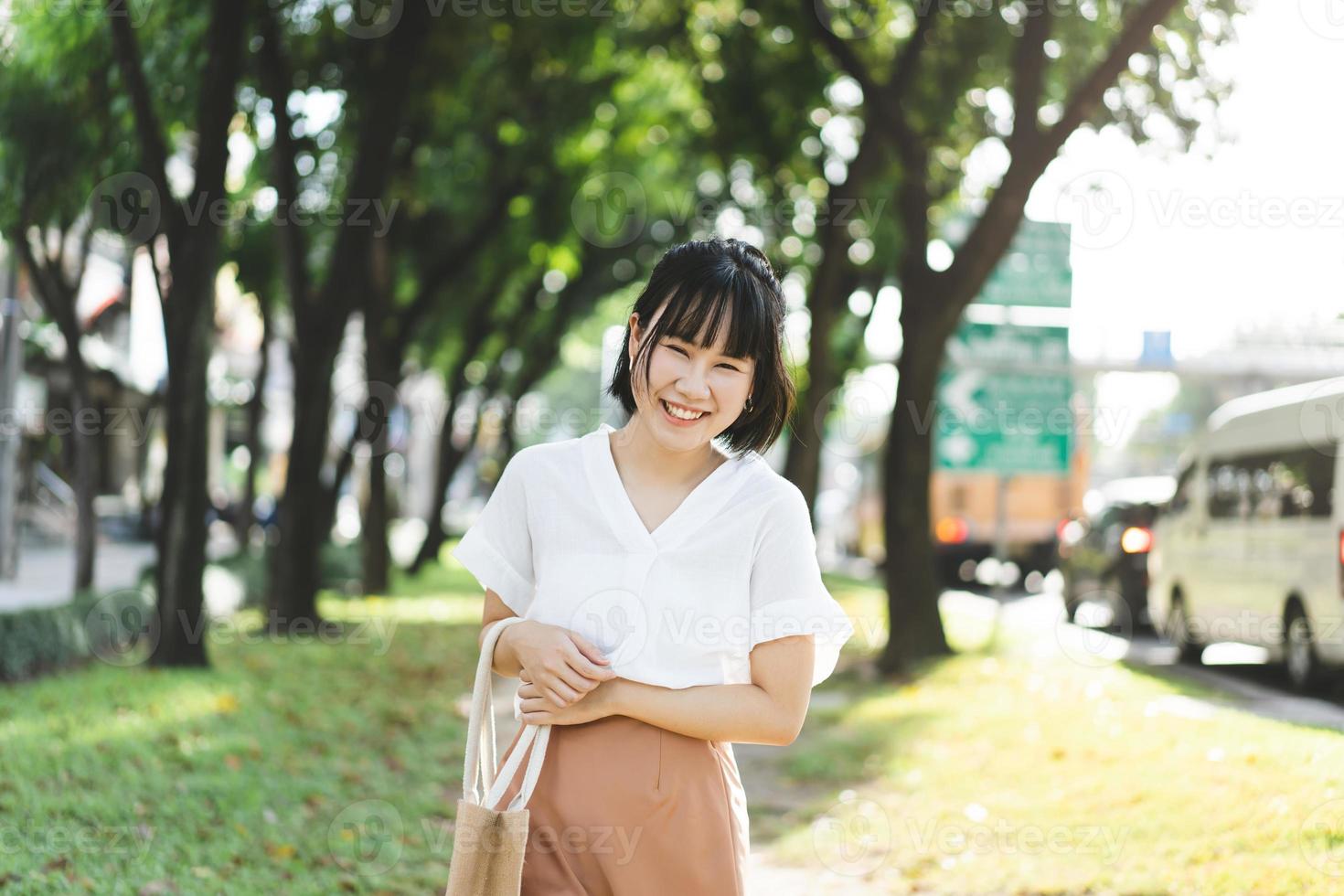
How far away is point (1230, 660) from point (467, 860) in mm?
12344

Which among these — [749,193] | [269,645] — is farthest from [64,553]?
[749,193]

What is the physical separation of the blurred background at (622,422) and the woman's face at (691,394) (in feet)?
2.29

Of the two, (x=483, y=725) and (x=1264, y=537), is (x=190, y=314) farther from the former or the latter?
(x=483, y=725)

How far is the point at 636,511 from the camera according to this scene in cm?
247

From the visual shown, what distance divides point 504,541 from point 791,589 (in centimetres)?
50

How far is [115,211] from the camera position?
12.3 metres

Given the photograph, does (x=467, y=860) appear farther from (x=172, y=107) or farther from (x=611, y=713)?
(x=172, y=107)

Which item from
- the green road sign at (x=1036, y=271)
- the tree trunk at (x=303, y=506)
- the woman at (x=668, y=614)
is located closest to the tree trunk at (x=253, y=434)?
the tree trunk at (x=303, y=506)

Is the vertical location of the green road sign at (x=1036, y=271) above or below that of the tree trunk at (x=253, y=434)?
above
